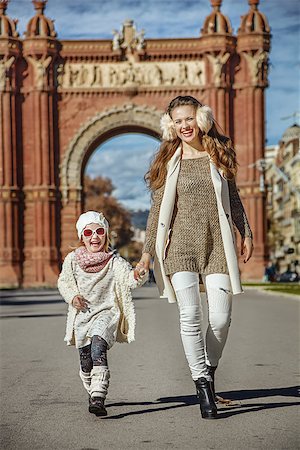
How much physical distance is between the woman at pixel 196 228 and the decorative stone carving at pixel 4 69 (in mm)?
44718

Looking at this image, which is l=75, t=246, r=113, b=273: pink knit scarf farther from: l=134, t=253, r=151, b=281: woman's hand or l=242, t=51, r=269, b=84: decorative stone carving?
l=242, t=51, r=269, b=84: decorative stone carving

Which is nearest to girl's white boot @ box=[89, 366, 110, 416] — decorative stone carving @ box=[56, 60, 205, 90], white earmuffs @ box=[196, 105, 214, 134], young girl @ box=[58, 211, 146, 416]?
young girl @ box=[58, 211, 146, 416]

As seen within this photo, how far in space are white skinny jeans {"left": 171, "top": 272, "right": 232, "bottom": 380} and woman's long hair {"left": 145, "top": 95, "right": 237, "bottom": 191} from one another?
0.84 m

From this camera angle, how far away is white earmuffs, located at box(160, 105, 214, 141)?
8203 millimetres

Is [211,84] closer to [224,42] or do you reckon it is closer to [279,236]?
[224,42]

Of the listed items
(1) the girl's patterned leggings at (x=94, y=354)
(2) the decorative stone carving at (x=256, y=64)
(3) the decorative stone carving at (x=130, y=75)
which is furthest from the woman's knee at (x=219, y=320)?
(3) the decorative stone carving at (x=130, y=75)

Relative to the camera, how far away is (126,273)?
808 centimetres

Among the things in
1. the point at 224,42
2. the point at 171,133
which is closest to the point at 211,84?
the point at 224,42

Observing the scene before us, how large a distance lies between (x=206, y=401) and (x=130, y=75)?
4639 cm

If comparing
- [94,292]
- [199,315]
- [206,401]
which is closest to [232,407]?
[206,401]

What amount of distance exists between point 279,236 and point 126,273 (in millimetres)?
110361

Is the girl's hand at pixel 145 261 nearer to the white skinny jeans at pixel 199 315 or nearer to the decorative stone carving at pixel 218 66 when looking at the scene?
the white skinny jeans at pixel 199 315

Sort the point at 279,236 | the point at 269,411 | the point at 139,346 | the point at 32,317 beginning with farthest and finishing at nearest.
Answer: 1. the point at 279,236
2. the point at 32,317
3. the point at 139,346
4. the point at 269,411

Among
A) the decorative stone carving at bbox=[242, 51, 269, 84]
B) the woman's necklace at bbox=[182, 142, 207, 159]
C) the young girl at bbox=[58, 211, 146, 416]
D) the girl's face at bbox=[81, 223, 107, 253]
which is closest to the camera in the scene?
the young girl at bbox=[58, 211, 146, 416]
